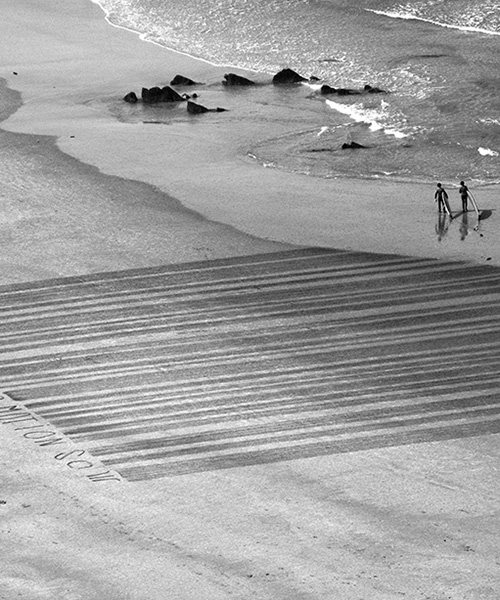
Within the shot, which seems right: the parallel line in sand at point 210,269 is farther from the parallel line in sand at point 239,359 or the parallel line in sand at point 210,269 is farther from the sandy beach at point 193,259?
the parallel line in sand at point 239,359

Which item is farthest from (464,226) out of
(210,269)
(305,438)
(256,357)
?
(305,438)

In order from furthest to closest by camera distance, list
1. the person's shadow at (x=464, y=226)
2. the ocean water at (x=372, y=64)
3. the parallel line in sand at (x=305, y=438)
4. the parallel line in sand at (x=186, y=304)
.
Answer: the ocean water at (x=372, y=64)
the person's shadow at (x=464, y=226)
the parallel line in sand at (x=186, y=304)
the parallel line in sand at (x=305, y=438)

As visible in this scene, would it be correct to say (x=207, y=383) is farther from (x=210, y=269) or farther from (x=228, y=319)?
(x=210, y=269)

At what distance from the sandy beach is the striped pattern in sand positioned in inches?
26.5

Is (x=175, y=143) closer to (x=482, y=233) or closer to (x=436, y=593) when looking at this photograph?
(x=482, y=233)

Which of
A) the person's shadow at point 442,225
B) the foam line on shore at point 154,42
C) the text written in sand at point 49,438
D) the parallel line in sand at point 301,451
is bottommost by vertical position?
the text written in sand at point 49,438

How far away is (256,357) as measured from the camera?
20891 mm

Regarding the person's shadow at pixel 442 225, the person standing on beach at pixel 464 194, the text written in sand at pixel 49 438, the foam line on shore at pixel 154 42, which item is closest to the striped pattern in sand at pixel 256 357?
the text written in sand at pixel 49 438

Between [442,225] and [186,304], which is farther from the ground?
[442,225]

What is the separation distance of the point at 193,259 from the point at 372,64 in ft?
65.2

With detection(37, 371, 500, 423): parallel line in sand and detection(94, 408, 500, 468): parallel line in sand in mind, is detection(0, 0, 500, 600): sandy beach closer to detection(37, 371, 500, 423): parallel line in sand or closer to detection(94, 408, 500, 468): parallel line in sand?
detection(94, 408, 500, 468): parallel line in sand

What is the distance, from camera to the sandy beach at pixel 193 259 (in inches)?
592

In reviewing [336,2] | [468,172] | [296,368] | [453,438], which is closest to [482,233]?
[468,172]

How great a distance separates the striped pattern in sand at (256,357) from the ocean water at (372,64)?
7.38 metres
